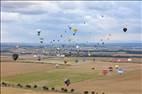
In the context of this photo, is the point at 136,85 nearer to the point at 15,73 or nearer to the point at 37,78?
the point at 37,78

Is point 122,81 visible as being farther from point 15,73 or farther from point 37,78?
point 15,73

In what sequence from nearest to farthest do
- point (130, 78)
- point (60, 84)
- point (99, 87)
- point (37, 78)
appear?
point (99, 87) < point (60, 84) < point (130, 78) < point (37, 78)

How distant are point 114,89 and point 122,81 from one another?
1239cm

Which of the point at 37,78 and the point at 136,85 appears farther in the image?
the point at 37,78

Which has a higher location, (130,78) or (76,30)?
→ (76,30)

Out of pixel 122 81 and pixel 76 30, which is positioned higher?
pixel 76 30

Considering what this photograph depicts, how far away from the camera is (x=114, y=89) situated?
61.5 metres

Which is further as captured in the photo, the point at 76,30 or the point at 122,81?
the point at 122,81

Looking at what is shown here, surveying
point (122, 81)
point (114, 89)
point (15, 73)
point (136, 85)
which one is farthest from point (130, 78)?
point (15, 73)

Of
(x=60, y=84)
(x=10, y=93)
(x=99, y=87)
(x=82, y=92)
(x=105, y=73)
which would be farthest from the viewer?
(x=105, y=73)

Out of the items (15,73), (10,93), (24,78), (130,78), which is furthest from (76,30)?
(15,73)

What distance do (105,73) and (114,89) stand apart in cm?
2868

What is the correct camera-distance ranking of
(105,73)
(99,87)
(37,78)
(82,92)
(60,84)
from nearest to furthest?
1. (82,92)
2. (99,87)
3. (60,84)
4. (37,78)
5. (105,73)

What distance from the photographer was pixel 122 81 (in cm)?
7362
